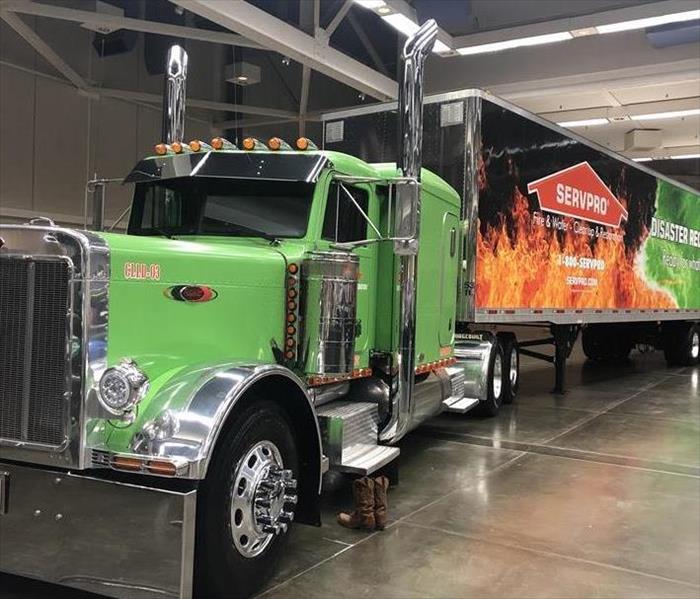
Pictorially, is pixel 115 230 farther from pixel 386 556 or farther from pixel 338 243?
pixel 386 556

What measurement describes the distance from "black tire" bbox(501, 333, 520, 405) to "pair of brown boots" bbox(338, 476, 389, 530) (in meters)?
5.08

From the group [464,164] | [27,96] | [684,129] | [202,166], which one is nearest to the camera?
[202,166]

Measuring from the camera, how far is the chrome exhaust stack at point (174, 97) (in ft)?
20.2

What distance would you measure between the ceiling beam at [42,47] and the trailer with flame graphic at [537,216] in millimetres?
6108

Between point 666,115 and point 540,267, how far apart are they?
9678mm

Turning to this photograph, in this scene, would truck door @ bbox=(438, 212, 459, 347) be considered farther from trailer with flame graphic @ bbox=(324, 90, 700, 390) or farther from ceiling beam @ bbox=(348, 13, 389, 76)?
→ ceiling beam @ bbox=(348, 13, 389, 76)

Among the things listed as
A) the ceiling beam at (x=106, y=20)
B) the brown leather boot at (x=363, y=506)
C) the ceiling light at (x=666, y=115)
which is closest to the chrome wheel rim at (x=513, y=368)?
the brown leather boot at (x=363, y=506)

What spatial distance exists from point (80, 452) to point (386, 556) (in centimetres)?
202

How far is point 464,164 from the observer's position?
7.93m

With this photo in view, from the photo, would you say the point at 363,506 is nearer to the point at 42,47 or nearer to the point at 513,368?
the point at 513,368

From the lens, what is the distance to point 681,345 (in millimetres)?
16234

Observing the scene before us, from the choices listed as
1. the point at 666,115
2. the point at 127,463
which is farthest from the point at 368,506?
the point at 666,115

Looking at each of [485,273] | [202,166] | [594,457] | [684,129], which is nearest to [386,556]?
[202,166]

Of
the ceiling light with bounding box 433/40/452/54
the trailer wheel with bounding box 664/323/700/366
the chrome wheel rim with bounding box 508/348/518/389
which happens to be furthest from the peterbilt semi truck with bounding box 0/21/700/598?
the trailer wheel with bounding box 664/323/700/366
